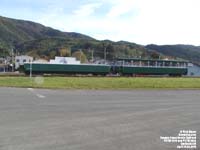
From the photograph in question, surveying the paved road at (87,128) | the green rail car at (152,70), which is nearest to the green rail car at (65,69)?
the green rail car at (152,70)

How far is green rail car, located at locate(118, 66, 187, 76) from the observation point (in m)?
55.0

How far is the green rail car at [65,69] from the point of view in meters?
46.9

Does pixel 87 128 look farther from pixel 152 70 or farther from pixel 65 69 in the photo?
pixel 152 70

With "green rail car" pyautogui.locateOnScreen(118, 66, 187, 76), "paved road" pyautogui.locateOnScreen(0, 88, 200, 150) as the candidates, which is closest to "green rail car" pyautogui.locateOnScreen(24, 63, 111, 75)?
"green rail car" pyautogui.locateOnScreen(118, 66, 187, 76)

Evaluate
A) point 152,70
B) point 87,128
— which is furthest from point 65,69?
point 87,128

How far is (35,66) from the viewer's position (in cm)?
4700

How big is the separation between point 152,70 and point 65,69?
51.0 ft

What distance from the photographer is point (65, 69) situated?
49469 mm

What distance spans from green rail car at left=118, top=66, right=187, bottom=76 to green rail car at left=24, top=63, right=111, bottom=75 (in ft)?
9.33

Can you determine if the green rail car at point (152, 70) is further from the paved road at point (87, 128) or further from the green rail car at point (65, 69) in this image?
the paved road at point (87, 128)

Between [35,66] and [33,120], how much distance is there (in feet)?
120

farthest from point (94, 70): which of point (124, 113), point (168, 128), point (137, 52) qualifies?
point (137, 52)

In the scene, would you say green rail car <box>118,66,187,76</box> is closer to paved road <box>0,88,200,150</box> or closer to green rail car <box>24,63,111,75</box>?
green rail car <box>24,63,111,75</box>

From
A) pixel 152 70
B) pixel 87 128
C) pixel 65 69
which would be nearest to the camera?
pixel 87 128
